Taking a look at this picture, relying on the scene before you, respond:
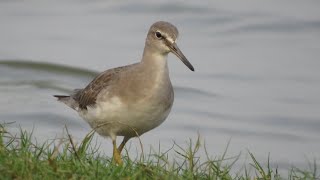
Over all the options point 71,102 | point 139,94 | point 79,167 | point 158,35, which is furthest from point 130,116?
point 71,102

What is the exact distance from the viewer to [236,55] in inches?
598

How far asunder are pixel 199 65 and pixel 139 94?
617 cm

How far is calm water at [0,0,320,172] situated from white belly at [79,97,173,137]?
240 cm

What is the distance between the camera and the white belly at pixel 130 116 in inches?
344

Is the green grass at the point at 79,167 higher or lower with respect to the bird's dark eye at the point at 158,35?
lower

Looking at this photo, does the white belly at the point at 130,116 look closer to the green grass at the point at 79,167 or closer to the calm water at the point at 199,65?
the green grass at the point at 79,167

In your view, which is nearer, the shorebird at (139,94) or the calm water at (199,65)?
the shorebird at (139,94)

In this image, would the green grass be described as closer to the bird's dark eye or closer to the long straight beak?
the long straight beak

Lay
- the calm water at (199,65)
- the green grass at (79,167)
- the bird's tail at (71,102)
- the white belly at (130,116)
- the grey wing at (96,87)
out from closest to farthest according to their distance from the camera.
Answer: the green grass at (79,167) < the white belly at (130,116) < the grey wing at (96,87) < the bird's tail at (71,102) < the calm water at (199,65)

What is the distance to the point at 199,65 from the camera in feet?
49.0

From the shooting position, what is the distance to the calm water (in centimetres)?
1269

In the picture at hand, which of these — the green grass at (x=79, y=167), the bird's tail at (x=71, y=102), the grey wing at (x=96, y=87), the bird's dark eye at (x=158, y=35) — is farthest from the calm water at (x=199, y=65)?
the green grass at (x=79, y=167)

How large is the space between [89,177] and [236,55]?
8418 millimetres

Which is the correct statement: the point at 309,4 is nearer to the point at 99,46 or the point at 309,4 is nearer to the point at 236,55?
the point at 236,55
